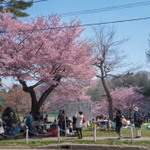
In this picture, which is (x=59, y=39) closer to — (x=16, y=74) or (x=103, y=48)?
(x=16, y=74)

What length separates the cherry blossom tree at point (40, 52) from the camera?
1900 cm

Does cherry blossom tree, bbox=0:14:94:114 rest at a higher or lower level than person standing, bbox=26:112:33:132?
higher

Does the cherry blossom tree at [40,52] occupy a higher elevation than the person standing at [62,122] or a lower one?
higher

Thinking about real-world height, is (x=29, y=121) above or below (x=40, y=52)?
below

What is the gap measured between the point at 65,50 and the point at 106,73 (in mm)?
9321

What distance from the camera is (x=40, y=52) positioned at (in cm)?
1989

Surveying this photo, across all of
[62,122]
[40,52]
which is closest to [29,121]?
[62,122]

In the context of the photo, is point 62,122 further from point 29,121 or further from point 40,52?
point 40,52

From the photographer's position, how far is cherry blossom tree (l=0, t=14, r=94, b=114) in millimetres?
19000

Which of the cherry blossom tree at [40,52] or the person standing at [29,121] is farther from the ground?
the cherry blossom tree at [40,52]

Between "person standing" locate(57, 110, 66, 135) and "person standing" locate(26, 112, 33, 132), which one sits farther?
"person standing" locate(57, 110, 66, 135)

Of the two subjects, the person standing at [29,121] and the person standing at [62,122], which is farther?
the person standing at [62,122]

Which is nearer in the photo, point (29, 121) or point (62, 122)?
point (29, 121)

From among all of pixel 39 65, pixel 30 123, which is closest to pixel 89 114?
pixel 30 123
